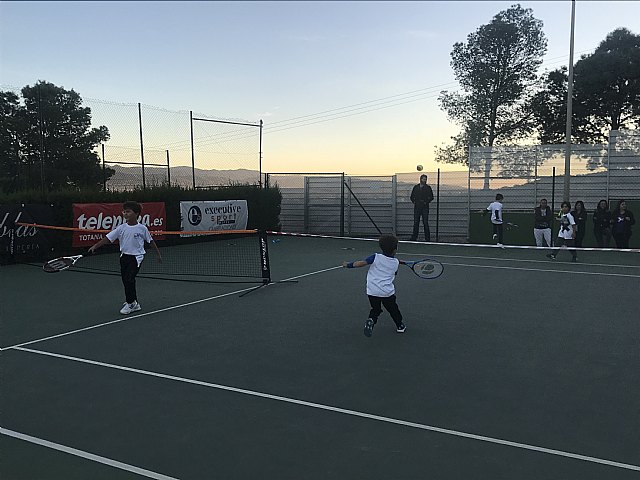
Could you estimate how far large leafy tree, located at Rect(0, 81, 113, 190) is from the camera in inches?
807

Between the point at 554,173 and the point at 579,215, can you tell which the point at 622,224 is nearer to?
the point at 579,215

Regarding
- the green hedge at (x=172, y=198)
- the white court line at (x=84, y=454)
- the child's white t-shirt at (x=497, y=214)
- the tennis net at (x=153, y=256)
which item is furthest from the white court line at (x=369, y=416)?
the child's white t-shirt at (x=497, y=214)

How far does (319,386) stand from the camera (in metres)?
6.09

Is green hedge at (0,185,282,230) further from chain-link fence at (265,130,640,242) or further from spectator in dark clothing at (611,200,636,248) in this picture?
spectator in dark clothing at (611,200,636,248)

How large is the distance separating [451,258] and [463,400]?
12079 mm

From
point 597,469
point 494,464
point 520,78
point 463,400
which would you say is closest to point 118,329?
point 463,400

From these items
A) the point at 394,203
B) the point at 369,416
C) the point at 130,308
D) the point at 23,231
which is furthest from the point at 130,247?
the point at 394,203

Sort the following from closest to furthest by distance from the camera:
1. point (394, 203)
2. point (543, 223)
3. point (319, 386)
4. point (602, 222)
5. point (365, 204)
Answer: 1. point (319, 386)
2. point (543, 223)
3. point (602, 222)
4. point (394, 203)
5. point (365, 204)

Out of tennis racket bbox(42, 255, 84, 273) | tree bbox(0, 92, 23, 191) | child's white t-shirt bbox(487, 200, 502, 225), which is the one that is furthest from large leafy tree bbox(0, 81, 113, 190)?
child's white t-shirt bbox(487, 200, 502, 225)

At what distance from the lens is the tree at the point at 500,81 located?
4472cm

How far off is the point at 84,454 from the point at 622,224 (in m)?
18.5

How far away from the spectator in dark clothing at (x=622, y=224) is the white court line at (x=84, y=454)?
18.3 metres

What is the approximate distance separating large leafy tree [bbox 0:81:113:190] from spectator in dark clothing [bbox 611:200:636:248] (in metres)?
17.2

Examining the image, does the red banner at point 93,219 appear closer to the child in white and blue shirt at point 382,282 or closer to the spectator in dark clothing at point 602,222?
the child in white and blue shirt at point 382,282
